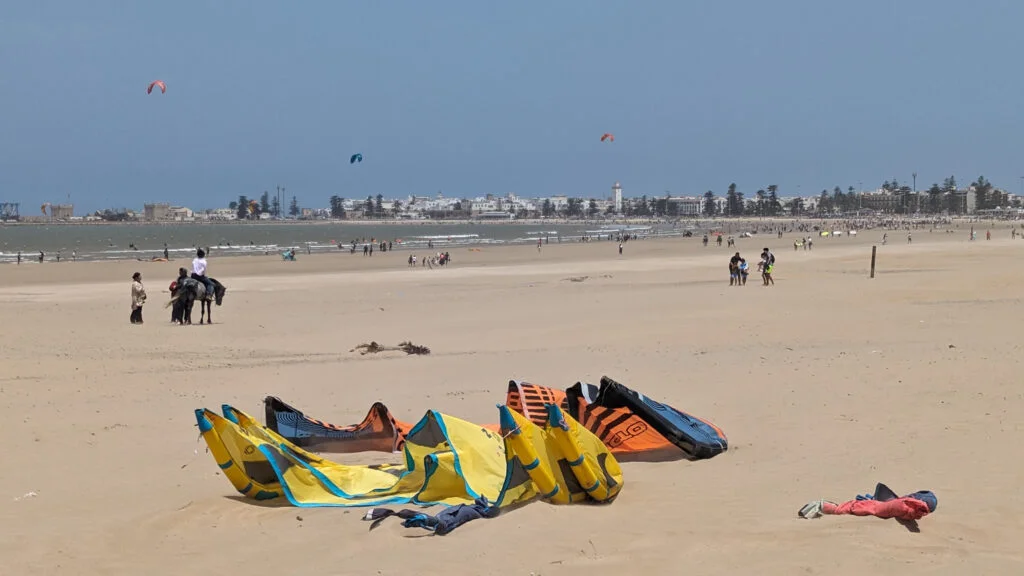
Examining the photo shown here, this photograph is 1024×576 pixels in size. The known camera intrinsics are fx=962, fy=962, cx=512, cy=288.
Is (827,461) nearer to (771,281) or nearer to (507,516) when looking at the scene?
(507,516)

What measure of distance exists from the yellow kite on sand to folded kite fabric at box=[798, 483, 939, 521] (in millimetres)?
1154

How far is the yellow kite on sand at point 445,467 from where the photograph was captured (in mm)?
5477

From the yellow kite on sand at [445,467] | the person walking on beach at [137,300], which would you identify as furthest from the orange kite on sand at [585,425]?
the person walking on beach at [137,300]

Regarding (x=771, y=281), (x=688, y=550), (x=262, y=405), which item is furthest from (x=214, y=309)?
(x=688, y=550)

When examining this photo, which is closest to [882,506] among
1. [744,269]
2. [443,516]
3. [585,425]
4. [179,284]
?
[443,516]

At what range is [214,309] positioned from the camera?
2091 cm

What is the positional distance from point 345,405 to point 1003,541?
5696 mm

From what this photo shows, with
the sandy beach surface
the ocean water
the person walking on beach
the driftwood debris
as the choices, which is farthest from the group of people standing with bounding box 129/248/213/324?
the ocean water

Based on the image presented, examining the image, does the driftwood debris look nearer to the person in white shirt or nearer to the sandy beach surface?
the sandy beach surface

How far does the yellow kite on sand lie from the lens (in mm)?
5477

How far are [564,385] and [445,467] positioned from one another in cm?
446

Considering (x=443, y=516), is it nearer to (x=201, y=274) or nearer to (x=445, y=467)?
(x=445, y=467)

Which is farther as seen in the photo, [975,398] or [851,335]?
[851,335]

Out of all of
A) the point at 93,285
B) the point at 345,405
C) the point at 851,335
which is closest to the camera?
the point at 345,405
